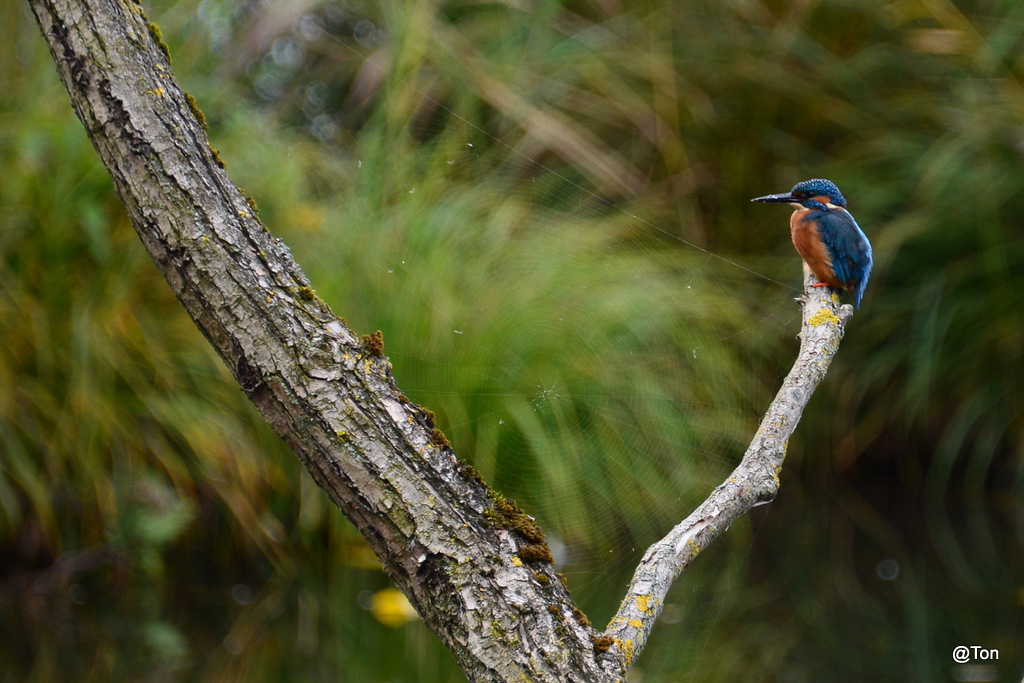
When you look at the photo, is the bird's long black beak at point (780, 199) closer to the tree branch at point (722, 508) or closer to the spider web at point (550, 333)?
the tree branch at point (722, 508)

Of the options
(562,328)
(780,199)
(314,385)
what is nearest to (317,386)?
(314,385)

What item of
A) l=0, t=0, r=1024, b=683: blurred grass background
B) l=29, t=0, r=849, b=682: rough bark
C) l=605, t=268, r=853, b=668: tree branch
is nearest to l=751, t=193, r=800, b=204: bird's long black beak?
l=605, t=268, r=853, b=668: tree branch

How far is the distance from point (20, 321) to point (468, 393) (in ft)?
4.70

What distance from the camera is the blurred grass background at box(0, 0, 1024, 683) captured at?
2.70 metres

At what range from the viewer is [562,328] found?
2.83 m

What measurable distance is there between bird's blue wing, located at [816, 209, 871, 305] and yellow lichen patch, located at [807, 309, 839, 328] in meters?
0.27

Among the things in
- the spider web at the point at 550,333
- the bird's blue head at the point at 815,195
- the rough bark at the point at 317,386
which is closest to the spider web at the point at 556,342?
the spider web at the point at 550,333

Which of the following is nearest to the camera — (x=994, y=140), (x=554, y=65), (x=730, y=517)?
(x=730, y=517)

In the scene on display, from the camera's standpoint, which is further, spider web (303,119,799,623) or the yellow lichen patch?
spider web (303,119,799,623)

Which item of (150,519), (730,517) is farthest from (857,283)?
(150,519)

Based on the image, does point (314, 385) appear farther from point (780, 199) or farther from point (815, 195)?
point (815, 195)

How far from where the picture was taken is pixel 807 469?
12.9 ft

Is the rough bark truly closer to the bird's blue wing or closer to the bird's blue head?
the bird's blue wing

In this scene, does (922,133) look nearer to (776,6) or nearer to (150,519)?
(776,6)
